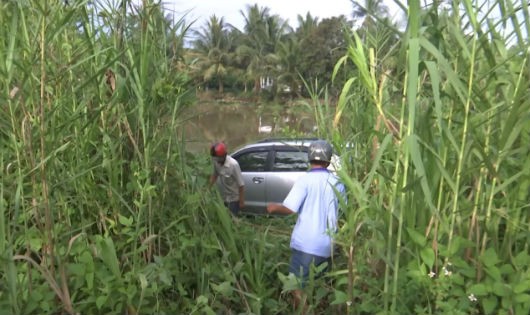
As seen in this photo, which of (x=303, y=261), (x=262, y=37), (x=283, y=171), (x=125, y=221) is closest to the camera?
(x=125, y=221)

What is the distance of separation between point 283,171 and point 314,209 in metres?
4.76

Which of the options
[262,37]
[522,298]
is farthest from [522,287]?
[262,37]

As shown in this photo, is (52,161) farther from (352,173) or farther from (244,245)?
(352,173)

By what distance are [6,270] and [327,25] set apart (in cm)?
4898

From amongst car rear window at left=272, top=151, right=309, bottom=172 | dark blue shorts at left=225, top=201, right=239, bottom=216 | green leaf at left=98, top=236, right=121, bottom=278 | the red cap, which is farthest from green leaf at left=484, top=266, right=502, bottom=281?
car rear window at left=272, top=151, right=309, bottom=172

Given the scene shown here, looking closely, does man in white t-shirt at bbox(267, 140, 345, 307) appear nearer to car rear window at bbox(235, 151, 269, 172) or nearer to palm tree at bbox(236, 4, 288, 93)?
car rear window at bbox(235, 151, 269, 172)

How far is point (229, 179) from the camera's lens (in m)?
6.22

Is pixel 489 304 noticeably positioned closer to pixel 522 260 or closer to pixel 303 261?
pixel 522 260

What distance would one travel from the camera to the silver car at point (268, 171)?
308 inches

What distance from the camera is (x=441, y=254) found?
1982 millimetres

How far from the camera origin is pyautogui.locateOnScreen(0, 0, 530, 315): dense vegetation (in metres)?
1.97

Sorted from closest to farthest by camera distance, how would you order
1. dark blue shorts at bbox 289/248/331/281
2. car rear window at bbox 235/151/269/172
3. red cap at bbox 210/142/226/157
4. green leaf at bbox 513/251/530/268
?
green leaf at bbox 513/251/530/268 < dark blue shorts at bbox 289/248/331/281 < red cap at bbox 210/142/226/157 < car rear window at bbox 235/151/269/172

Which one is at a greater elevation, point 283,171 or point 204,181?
point 204,181

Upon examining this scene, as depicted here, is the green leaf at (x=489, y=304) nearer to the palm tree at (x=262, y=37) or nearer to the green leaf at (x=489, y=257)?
the green leaf at (x=489, y=257)
